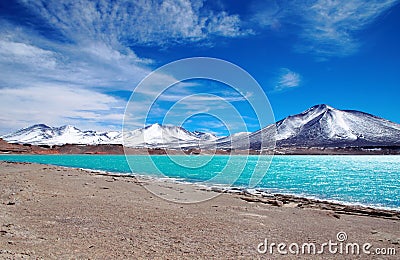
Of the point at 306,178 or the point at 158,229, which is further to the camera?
the point at 306,178

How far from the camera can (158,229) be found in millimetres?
8758

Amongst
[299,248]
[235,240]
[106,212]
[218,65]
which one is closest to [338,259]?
[299,248]

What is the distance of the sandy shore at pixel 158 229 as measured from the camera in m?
6.65

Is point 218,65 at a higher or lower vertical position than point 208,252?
higher

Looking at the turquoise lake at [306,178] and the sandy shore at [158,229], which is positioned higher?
the turquoise lake at [306,178]

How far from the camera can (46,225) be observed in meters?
8.26

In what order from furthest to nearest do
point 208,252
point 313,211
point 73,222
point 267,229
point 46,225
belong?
1. point 313,211
2. point 267,229
3. point 73,222
4. point 46,225
5. point 208,252

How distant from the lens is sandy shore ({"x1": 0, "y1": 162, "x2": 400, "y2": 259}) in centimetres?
665

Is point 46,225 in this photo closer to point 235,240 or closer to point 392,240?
point 235,240

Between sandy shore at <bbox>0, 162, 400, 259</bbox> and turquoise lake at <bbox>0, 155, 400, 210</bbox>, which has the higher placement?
turquoise lake at <bbox>0, 155, 400, 210</bbox>

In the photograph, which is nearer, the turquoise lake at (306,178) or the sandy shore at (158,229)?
the sandy shore at (158,229)

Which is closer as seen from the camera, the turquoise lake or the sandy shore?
the sandy shore

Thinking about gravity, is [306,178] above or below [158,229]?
above

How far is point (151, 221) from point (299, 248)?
4.64 metres
